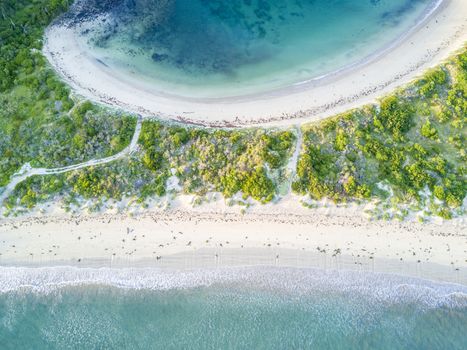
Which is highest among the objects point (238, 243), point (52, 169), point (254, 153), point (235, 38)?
point (235, 38)

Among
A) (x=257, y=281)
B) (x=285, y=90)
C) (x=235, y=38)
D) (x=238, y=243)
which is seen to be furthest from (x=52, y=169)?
(x=285, y=90)

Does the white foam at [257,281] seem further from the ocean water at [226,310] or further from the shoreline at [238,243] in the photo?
the shoreline at [238,243]

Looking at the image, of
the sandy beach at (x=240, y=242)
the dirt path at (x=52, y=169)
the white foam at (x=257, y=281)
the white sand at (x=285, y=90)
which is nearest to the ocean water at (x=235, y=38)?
the white sand at (x=285, y=90)

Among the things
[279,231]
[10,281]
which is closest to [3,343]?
[10,281]

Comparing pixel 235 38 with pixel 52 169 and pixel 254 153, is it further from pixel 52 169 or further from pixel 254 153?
pixel 52 169

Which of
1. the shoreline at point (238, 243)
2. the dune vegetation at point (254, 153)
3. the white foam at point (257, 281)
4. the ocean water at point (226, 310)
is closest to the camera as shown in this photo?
the ocean water at point (226, 310)

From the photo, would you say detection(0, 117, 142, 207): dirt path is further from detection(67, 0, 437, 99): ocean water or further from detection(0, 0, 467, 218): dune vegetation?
detection(67, 0, 437, 99): ocean water
